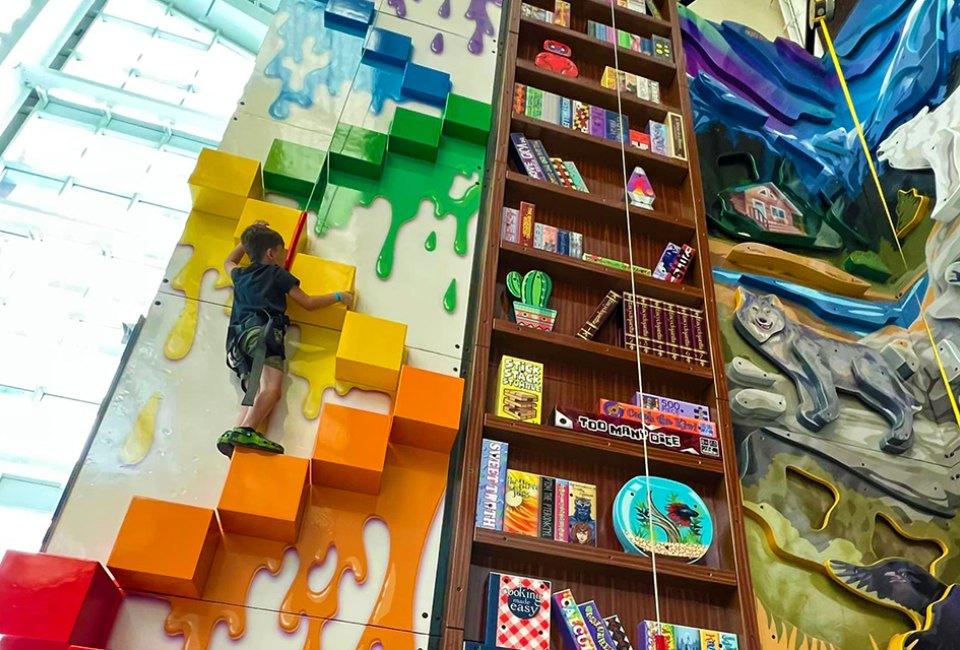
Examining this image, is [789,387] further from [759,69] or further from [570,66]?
[759,69]

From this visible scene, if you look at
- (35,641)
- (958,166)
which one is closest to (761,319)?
(958,166)

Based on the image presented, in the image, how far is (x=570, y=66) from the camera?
3902 mm

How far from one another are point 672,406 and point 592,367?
336mm

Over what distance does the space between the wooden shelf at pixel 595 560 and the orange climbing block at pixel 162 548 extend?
0.81 metres

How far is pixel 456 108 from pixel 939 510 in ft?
8.93

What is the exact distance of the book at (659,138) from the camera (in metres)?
3.70

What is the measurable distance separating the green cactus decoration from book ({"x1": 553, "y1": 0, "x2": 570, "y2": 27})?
71.2 inches

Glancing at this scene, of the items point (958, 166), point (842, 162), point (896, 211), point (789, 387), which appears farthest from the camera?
point (842, 162)

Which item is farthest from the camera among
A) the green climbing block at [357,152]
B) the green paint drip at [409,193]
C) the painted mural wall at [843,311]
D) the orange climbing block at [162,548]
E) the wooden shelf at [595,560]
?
the green climbing block at [357,152]

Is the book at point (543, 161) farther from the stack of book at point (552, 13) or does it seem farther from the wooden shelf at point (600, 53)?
the stack of book at point (552, 13)

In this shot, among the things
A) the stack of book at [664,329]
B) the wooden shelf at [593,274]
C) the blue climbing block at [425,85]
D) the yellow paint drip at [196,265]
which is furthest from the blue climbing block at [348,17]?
the stack of book at [664,329]

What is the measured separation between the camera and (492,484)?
248 centimetres

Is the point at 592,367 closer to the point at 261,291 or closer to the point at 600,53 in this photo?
the point at 261,291

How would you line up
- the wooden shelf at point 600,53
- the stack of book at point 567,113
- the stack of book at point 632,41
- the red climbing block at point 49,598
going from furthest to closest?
the stack of book at point 632,41
the wooden shelf at point 600,53
the stack of book at point 567,113
the red climbing block at point 49,598
